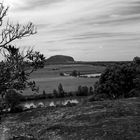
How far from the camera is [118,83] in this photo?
58.3m

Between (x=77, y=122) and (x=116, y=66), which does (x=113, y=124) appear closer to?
(x=77, y=122)

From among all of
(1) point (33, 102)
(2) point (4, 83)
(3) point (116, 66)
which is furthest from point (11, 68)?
(1) point (33, 102)

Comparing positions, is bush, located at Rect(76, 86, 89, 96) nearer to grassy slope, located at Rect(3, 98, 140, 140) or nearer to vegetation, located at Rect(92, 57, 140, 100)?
vegetation, located at Rect(92, 57, 140, 100)

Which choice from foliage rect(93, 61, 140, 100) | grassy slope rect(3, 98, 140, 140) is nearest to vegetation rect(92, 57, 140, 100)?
foliage rect(93, 61, 140, 100)

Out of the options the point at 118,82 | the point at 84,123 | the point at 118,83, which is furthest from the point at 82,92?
the point at 84,123

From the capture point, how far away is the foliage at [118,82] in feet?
188

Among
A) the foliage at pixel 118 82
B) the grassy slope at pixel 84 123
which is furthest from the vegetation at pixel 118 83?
the grassy slope at pixel 84 123

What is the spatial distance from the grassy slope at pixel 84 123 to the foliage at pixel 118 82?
101 feet

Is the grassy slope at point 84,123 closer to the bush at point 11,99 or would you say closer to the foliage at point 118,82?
the bush at point 11,99

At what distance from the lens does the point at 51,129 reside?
2070 centimetres

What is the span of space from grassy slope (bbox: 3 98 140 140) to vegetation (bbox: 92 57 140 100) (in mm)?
30454

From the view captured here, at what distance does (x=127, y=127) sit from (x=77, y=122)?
14.1 feet

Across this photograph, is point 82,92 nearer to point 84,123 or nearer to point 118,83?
point 118,83

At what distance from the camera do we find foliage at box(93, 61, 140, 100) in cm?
5719
